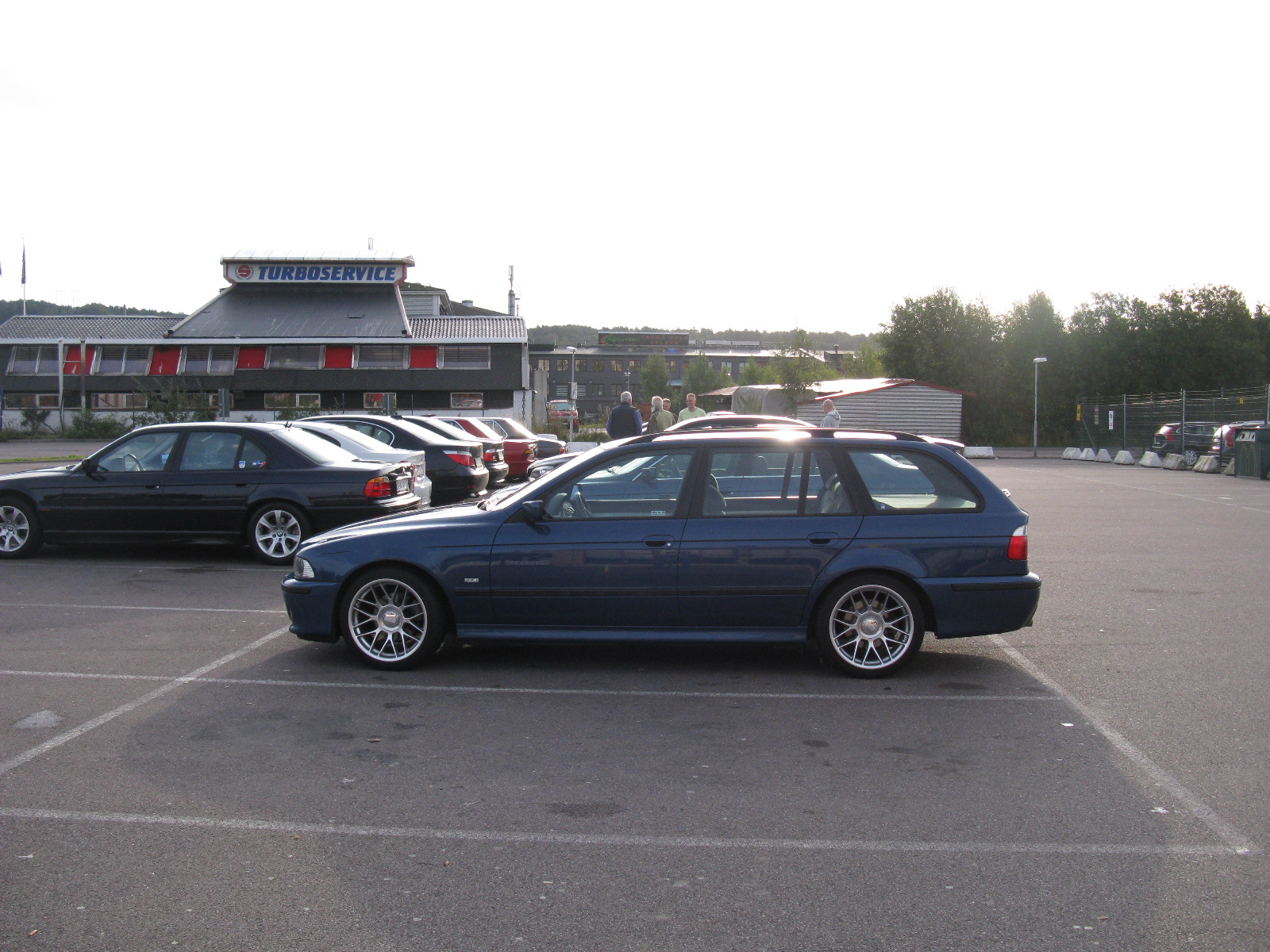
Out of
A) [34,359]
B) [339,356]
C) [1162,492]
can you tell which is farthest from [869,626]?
[34,359]

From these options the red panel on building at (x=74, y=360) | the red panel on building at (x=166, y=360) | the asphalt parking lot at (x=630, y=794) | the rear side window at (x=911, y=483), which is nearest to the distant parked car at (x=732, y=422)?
the asphalt parking lot at (x=630, y=794)

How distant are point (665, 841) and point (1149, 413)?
44614 millimetres

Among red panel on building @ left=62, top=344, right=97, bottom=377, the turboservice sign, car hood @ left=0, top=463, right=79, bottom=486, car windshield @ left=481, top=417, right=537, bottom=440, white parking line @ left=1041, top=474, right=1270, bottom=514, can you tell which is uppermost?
the turboservice sign

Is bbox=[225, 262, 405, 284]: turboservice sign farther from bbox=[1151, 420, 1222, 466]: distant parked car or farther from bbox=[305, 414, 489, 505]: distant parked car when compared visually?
bbox=[305, 414, 489, 505]: distant parked car

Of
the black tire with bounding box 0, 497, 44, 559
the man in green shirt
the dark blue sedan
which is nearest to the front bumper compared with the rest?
the dark blue sedan

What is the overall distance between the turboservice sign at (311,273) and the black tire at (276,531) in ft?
156

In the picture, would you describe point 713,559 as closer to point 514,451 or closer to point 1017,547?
point 1017,547

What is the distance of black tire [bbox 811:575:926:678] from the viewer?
6441 mm

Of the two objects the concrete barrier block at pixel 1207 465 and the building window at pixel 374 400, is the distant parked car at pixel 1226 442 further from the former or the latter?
the building window at pixel 374 400

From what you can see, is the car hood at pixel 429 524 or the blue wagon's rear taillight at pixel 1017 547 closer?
the blue wagon's rear taillight at pixel 1017 547

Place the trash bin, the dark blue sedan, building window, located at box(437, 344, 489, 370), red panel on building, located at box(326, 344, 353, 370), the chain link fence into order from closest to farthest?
the dark blue sedan → the trash bin → the chain link fence → building window, located at box(437, 344, 489, 370) → red panel on building, located at box(326, 344, 353, 370)

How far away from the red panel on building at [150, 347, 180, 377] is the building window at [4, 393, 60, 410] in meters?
4.35

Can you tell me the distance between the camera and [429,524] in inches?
263

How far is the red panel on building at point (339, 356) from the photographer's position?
2092 inches
